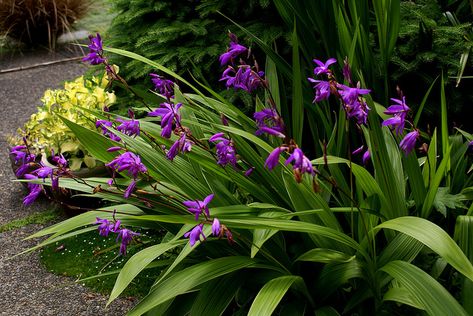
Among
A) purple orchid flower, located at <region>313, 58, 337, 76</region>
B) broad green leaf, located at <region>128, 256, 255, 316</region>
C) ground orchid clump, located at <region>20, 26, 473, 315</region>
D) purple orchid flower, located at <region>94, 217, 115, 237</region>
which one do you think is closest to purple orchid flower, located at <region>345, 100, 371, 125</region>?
ground orchid clump, located at <region>20, 26, 473, 315</region>

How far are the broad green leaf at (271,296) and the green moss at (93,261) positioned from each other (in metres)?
0.94

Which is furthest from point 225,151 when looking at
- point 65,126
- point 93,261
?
point 65,126

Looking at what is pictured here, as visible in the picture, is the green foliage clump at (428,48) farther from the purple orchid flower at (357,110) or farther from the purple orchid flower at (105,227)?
the purple orchid flower at (105,227)

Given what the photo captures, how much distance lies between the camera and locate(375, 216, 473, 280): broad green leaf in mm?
1741

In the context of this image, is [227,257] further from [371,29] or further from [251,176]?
[371,29]

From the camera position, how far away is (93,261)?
131 inches

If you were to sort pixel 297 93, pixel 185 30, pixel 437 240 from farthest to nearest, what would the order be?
pixel 185 30
pixel 297 93
pixel 437 240

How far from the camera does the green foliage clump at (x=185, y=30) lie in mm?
3445

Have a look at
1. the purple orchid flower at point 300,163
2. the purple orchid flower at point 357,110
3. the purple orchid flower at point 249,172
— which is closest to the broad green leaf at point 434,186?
the purple orchid flower at point 357,110

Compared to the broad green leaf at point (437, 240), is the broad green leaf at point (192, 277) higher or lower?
lower

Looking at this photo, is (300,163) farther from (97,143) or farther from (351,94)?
(97,143)

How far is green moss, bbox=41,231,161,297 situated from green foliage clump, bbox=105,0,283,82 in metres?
0.88

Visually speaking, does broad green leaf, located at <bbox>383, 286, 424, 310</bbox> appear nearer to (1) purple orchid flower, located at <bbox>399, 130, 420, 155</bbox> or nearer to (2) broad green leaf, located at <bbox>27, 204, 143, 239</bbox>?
(1) purple orchid flower, located at <bbox>399, 130, 420, 155</bbox>

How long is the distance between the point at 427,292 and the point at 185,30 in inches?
84.7
